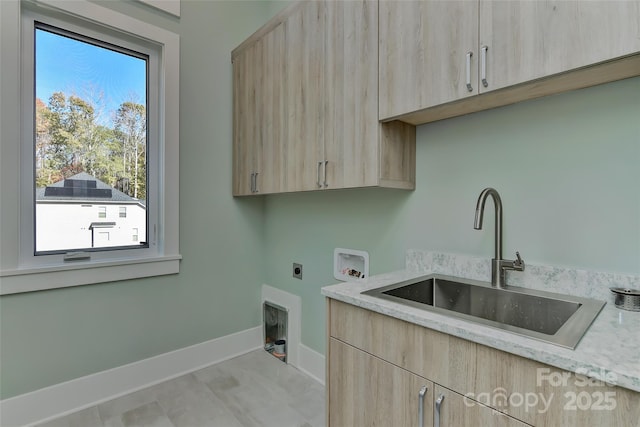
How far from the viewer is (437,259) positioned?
152 cm

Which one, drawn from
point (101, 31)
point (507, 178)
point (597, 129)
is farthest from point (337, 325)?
point (101, 31)

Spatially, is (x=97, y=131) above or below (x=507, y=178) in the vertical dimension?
above

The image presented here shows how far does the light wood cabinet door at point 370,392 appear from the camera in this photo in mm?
1003

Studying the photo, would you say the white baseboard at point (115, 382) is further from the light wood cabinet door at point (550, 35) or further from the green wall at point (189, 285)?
the light wood cabinet door at point (550, 35)

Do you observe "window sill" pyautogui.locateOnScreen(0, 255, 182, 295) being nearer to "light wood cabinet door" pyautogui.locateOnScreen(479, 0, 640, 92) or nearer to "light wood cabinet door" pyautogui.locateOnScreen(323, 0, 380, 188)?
"light wood cabinet door" pyautogui.locateOnScreen(323, 0, 380, 188)

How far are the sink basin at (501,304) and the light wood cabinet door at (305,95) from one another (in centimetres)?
72

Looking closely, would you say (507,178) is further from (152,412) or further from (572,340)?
(152,412)

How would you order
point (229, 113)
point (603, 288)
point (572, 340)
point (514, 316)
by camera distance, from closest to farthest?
point (572, 340) → point (603, 288) → point (514, 316) → point (229, 113)

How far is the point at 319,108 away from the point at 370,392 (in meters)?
1.32

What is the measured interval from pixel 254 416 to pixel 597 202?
1.87m

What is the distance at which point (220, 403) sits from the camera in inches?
73.0

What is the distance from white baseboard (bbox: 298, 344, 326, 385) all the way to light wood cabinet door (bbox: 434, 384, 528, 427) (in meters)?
1.26

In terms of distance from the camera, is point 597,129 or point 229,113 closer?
point 597,129

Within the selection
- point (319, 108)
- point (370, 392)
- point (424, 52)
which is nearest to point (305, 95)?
point (319, 108)
